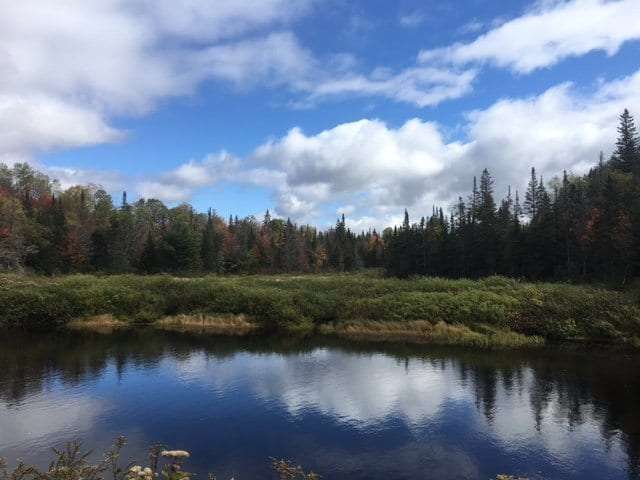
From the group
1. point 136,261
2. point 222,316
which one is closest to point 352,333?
point 222,316

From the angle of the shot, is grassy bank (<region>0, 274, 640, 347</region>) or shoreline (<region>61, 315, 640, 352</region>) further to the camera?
grassy bank (<region>0, 274, 640, 347</region>)

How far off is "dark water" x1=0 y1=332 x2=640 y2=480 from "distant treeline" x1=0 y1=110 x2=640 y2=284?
39163 millimetres

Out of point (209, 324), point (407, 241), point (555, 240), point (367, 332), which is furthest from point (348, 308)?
point (407, 241)

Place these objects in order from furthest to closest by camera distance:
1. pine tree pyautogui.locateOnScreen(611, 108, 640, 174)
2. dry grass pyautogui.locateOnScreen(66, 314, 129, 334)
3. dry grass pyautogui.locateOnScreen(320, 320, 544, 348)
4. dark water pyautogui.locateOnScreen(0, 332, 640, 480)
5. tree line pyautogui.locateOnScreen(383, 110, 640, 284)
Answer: pine tree pyautogui.locateOnScreen(611, 108, 640, 174) → tree line pyautogui.locateOnScreen(383, 110, 640, 284) → dry grass pyautogui.locateOnScreen(66, 314, 129, 334) → dry grass pyautogui.locateOnScreen(320, 320, 544, 348) → dark water pyautogui.locateOnScreen(0, 332, 640, 480)

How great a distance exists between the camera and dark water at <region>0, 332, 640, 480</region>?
16844mm

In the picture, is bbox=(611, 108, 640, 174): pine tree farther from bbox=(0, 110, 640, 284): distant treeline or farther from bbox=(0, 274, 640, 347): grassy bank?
bbox=(0, 274, 640, 347): grassy bank

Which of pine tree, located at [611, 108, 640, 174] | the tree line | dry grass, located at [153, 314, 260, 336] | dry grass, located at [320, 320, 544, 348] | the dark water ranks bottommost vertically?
the dark water

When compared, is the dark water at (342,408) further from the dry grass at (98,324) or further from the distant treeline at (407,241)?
the distant treeline at (407,241)

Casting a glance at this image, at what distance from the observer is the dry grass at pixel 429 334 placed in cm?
3653

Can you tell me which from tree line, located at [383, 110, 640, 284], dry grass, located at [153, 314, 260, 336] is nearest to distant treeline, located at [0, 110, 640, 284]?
tree line, located at [383, 110, 640, 284]

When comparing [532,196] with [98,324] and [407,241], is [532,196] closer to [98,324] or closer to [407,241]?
[407,241]

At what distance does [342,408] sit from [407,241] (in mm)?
81028

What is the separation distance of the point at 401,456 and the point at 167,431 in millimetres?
8833

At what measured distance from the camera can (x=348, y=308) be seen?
43188 millimetres
